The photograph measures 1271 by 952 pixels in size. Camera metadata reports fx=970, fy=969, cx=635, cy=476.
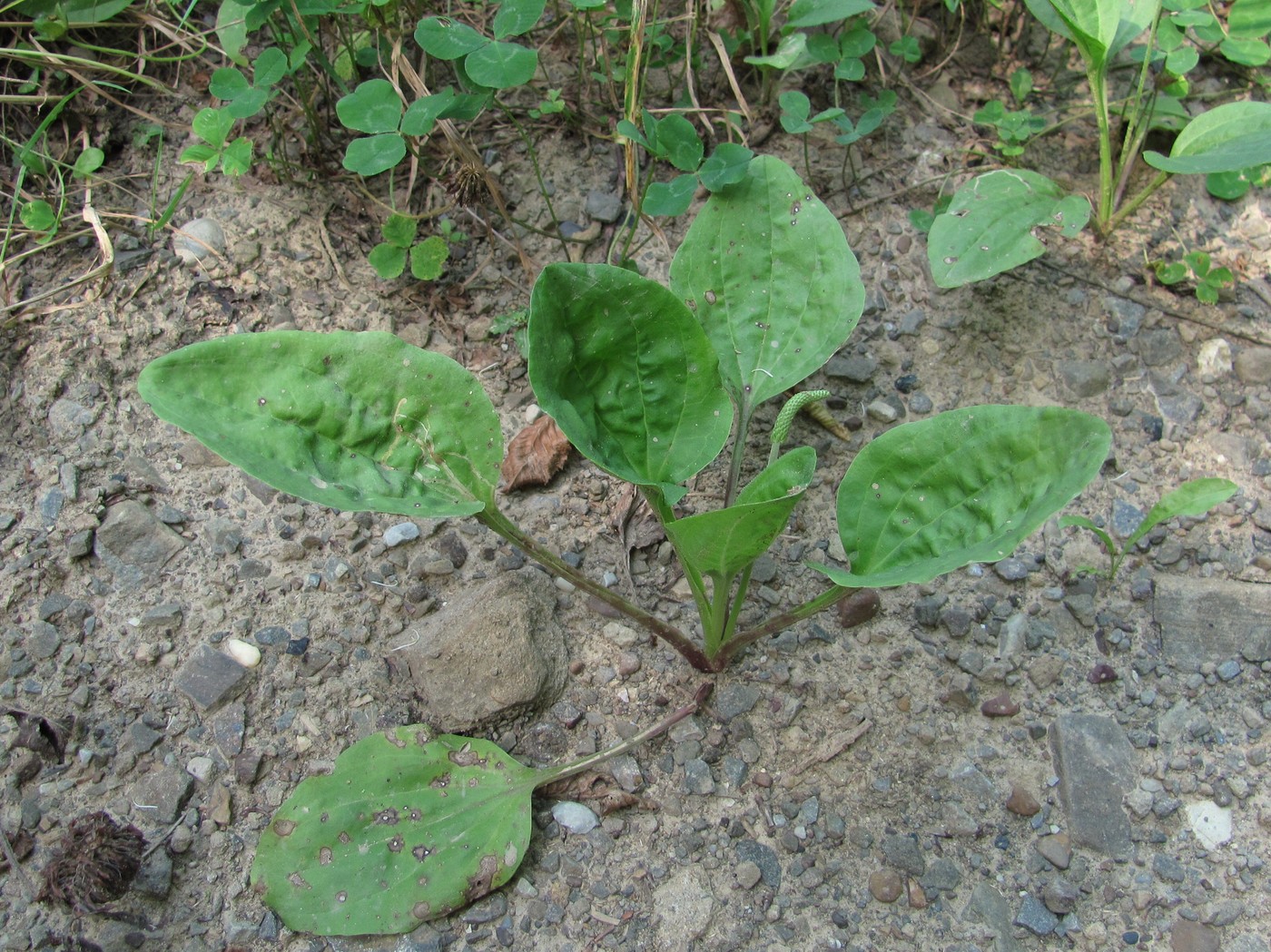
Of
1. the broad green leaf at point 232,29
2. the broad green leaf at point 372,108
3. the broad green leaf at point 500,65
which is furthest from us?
the broad green leaf at point 232,29

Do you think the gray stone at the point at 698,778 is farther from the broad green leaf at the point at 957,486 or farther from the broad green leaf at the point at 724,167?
the broad green leaf at the point at 724,167

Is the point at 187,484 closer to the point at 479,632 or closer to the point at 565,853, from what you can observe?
the point at 479,632

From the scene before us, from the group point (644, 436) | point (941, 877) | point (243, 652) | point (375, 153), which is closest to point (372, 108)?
point (375, 153)

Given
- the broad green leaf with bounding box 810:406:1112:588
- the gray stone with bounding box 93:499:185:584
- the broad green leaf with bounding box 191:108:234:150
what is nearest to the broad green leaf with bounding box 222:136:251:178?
the broad green leaf with bounding box 191:108:234:150

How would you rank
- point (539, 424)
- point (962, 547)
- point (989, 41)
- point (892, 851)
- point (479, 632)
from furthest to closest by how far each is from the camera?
point (989, 41)
point (539, 424)
point (479, 632)
point (892, 851)
point (962, 547)

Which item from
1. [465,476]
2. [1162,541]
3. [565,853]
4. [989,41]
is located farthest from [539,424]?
[989,41]

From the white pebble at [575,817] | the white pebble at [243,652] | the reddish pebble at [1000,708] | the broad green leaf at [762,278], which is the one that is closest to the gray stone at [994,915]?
the reddish pebble at [1000,708]
